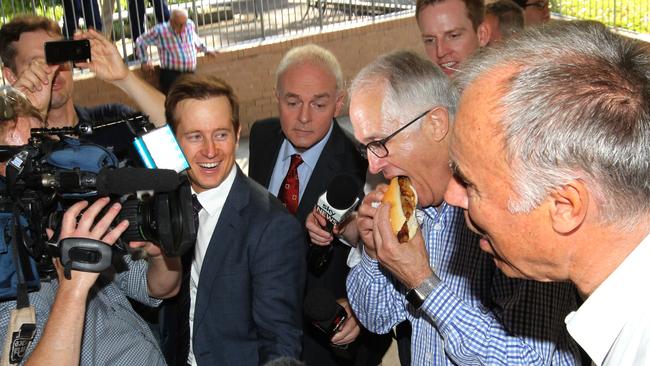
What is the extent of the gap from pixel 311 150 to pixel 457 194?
7.44 feet

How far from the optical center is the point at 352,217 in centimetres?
343

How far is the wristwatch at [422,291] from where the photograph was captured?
2359 mm

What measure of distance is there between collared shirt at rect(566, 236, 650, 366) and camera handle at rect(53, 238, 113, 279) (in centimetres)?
142

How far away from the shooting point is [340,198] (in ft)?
10.6

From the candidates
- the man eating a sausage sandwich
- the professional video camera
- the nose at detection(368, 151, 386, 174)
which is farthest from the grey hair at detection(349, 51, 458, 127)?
the professional video camera

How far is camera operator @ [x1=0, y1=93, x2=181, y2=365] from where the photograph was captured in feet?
8.01

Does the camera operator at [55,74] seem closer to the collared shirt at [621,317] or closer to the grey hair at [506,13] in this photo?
the grey hair at [506,13]

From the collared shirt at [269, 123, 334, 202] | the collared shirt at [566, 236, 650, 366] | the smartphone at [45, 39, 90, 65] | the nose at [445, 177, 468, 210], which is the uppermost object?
the smartphone at [45, 39, 90, 65]

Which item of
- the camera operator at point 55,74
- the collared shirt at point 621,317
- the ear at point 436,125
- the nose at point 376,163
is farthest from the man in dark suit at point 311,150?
the collared shirt at point 621,317

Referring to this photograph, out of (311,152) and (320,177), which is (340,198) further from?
(311,152)

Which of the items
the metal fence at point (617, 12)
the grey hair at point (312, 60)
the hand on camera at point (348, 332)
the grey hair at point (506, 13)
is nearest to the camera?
the hand on camera at point (348, 332)

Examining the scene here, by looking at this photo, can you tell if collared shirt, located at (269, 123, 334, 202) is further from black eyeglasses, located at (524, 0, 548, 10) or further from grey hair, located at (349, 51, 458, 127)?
black eyeglasses, located at (524, 0, 548, 10)

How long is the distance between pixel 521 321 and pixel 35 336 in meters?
1.43

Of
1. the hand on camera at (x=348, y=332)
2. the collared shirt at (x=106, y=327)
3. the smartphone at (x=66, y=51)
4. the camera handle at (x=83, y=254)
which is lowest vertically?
the hand on camera at (x=348, y=332)
